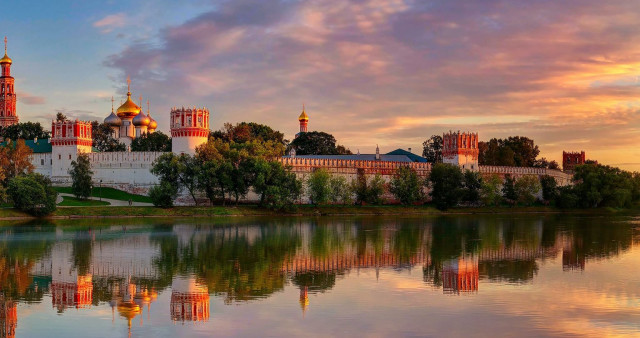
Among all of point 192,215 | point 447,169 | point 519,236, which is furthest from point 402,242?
point 447,169

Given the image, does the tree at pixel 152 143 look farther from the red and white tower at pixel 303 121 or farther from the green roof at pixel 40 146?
the red and white tower at pixel 303 121

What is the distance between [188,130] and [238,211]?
41.4ft

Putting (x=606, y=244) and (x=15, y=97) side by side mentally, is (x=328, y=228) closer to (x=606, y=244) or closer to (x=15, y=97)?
(x=606, y=244)

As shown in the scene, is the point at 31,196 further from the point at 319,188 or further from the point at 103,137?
the point at 103,137

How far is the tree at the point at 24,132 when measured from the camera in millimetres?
91875

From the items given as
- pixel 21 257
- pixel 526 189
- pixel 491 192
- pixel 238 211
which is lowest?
pixel 21 257

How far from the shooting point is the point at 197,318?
55.8ft

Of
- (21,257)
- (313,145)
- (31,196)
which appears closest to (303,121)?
(313,145)

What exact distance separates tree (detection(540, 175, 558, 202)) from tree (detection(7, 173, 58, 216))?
55.3 metres

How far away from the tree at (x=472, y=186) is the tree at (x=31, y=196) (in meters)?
40.7

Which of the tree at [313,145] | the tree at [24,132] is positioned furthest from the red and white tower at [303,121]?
the tree at [24,132]

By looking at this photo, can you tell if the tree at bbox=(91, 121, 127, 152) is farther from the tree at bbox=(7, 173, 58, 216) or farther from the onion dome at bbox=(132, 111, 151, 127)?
the tree at bbox=(7, 173, 58, 216)

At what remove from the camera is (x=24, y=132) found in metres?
92.1

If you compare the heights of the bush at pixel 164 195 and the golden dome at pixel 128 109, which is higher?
the golden dome at pixel 128 109
